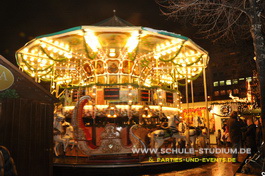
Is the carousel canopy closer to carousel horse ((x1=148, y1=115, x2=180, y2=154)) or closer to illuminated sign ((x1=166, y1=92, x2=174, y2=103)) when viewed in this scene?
illuminated sign ((x1=166, y1=92, x2=174, y2=103))

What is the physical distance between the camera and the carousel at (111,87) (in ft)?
28.7

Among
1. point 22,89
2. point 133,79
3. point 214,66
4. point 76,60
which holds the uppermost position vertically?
point 214,66

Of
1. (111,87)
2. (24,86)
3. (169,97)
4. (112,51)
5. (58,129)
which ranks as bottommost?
(58,129)

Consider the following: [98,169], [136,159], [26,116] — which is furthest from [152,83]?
[26,116]

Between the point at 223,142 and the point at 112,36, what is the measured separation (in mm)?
12028

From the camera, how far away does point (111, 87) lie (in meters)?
11.0

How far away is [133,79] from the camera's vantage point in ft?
41.9

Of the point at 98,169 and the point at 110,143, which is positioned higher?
the point at 110,143

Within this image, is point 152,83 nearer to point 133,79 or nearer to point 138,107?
point 133,79

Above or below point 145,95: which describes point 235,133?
below

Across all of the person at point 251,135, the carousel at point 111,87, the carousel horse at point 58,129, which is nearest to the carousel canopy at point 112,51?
the carousel at point 111,87

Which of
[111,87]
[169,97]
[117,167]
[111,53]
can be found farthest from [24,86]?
[169,97]

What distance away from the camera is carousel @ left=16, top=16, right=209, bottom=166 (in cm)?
873

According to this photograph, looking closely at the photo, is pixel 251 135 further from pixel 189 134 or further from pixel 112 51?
pixel 112 51
